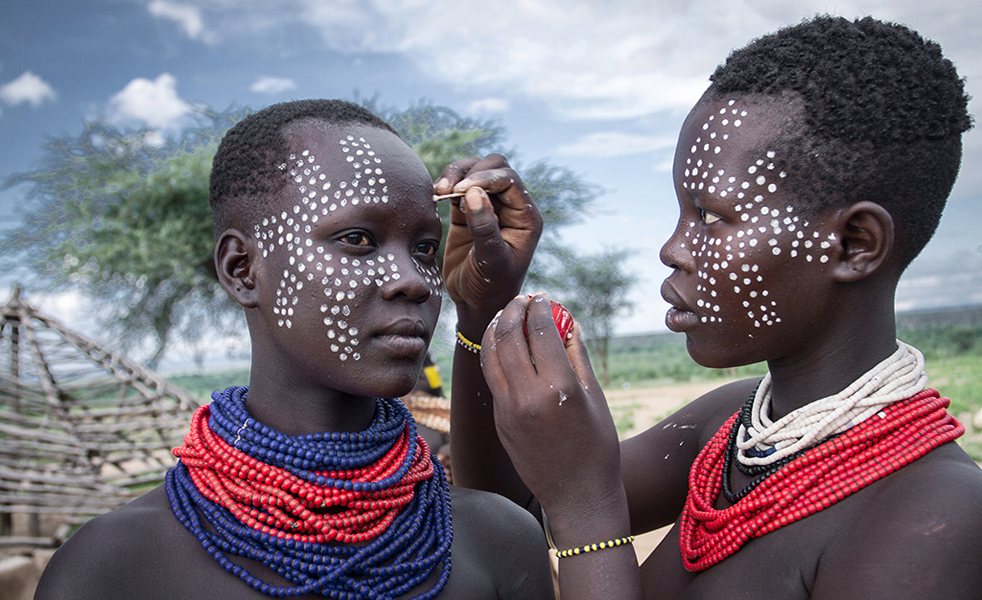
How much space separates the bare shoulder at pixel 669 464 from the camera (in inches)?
89.4

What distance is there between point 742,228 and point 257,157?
4.24ft

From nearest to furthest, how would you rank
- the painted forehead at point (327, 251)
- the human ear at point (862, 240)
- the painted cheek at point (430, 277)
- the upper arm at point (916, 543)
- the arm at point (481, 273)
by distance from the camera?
the upper arm at point (916, 543) → the human ear at point (862, 240) → the painted forehead at point (327, 251) → the painted cheek at point (430, 277) → the arm at point (481, 273)

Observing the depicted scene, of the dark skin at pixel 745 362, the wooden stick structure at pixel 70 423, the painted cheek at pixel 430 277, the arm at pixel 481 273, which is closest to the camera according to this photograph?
the dark skin at pixel 745 362

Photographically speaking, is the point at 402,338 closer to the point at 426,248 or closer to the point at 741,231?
the point at 426,248

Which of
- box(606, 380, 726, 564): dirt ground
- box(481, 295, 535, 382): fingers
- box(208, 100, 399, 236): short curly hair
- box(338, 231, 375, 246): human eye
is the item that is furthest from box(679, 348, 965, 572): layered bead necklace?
box(606, 380, 726, 564): dirt ground

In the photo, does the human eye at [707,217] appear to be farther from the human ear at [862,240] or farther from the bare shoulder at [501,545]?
the bare shoulder at [501,545]

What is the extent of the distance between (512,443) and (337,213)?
0.74m

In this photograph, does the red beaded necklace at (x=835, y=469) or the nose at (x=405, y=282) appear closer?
the red beaded necklace at (x=835, y=469)

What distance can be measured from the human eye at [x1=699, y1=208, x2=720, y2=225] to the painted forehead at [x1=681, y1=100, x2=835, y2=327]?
0.02 metres

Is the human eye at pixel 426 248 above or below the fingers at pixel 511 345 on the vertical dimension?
above

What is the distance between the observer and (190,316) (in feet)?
32.5

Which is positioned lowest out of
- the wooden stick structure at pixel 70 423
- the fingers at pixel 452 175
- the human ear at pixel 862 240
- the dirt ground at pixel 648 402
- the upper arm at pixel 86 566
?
the dirt ground at pixel 648 402

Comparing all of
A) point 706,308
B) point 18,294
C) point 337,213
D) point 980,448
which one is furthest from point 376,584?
point 980,448

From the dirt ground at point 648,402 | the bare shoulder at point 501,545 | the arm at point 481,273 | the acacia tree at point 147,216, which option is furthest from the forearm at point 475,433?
the dirt ground at point 648,402
